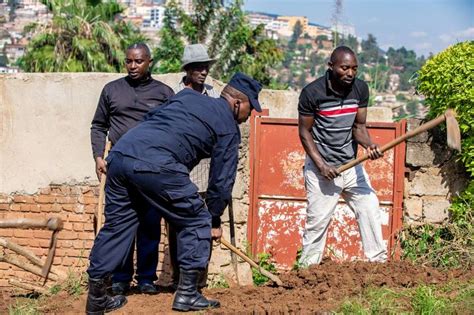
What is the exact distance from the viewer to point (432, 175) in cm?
833

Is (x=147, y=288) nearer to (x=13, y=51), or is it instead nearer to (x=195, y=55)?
(x=195, y=55)

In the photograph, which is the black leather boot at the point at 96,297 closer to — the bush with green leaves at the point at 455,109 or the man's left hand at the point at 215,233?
the man's left hand at the point at 215,233

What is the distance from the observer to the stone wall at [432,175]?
8273 millimetres

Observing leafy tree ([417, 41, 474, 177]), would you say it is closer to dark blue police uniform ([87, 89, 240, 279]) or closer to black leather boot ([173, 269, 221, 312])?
dark blue police uniform ([87, 89, 240, 279])

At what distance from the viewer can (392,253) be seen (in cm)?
805

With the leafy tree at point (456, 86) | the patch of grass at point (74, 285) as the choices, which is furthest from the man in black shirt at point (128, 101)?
the leafy tree at point (456, 86)

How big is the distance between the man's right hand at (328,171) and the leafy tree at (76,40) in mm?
15219

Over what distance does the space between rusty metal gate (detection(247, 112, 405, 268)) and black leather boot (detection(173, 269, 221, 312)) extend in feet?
8.46

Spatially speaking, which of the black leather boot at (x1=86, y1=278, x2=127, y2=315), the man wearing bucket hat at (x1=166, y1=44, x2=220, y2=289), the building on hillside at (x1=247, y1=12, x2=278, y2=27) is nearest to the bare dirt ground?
the black leather boot at (x1=86, y1=278, x2=127, y2=315)

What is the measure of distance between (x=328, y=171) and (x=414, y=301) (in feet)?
4.92

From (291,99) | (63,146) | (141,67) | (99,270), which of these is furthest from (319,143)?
(291,99)

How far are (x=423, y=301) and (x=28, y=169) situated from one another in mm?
4411

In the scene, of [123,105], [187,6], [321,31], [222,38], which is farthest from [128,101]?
[321,31]

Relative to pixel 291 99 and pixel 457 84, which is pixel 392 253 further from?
pixel 291 99
